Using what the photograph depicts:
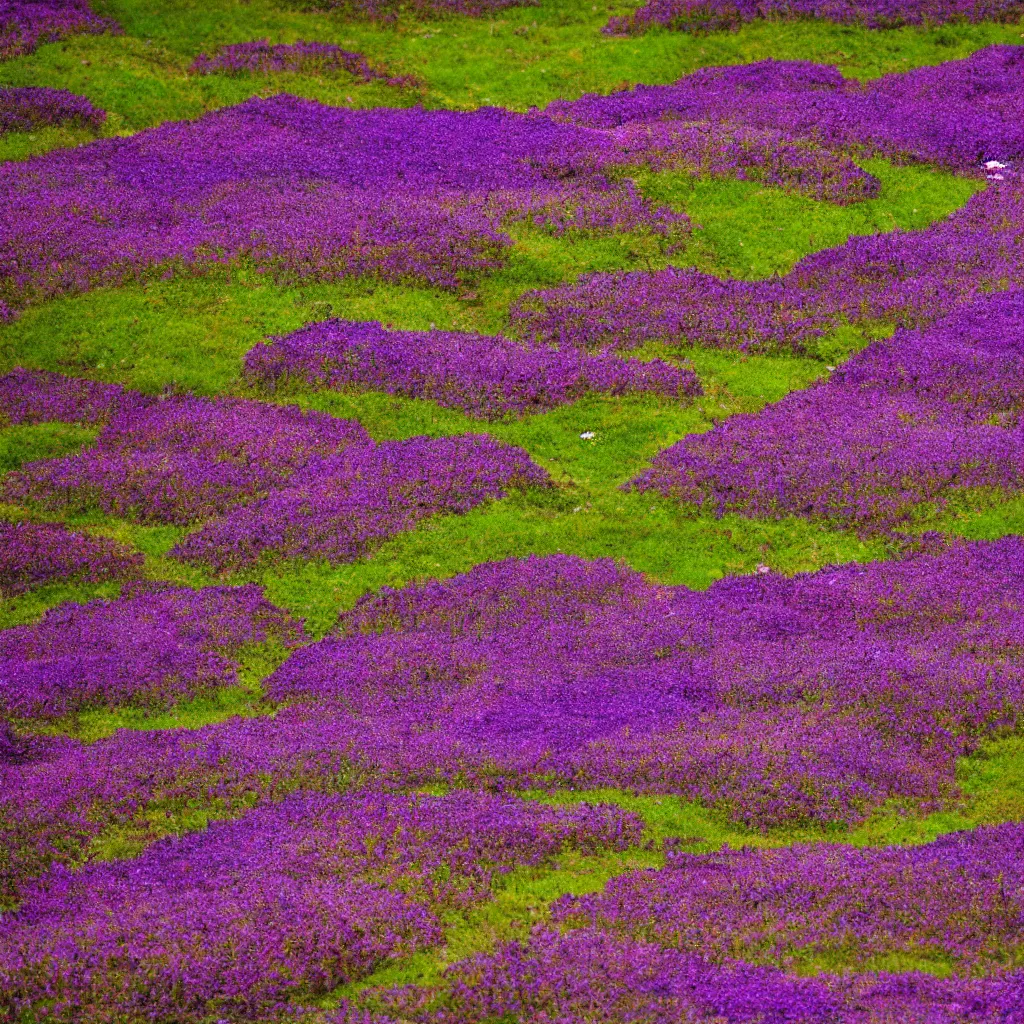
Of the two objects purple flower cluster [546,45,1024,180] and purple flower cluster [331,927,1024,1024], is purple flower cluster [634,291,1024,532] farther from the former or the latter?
purple flower cluster [331,927,1024,1024]

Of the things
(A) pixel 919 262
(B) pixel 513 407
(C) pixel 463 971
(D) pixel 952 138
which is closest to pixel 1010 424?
(A) pixel 919 262

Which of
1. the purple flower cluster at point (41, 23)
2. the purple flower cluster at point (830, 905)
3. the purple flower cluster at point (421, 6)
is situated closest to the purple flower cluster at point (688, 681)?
the purple flower cluster at point (830, 905)

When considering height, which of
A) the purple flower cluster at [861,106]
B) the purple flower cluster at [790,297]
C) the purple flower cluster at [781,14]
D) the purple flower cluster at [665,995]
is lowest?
the purple flower cluster at [665,995]

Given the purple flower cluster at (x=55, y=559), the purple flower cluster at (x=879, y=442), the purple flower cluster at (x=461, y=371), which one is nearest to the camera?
the purple flower cluster at (x=55, y=559)

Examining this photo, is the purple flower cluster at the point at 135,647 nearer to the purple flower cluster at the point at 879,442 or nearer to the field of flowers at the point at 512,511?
the field of flowers at the point at 512,511

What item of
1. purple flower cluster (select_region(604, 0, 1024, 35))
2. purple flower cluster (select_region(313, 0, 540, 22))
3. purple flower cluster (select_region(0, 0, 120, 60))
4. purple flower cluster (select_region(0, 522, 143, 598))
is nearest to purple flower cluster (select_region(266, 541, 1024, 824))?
purple flower cluster (select_region(0, 522, 143, 598))

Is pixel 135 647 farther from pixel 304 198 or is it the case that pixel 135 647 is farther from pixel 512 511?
pixel 304 198

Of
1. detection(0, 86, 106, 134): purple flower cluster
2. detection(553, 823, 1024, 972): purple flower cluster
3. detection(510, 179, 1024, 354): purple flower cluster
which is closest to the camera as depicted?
detection(553, 823, 1024, 972): purple flower cluster
